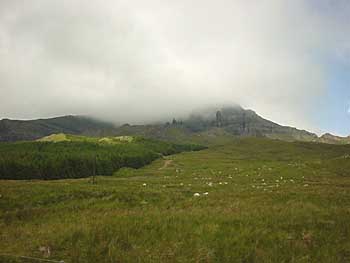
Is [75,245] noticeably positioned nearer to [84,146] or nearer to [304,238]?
[304,238]

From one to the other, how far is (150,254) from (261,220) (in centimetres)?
630

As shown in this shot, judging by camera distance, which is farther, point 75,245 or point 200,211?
point 200,211

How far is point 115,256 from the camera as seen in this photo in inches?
469

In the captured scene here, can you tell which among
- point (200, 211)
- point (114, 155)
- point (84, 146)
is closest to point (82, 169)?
point (114, 155)

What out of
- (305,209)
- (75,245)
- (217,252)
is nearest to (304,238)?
(217,252)

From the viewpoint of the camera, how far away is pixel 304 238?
14.2 meters

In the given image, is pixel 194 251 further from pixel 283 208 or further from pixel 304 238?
pixel 283 208

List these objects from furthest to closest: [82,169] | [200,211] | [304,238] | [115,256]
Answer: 1. [82,169]
2. [200,211]
3. [304,238]
4. [115,256]

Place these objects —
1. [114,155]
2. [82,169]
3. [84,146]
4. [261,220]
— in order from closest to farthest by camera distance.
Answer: [261,220] < [82,169] < [114,155] < [84,146]

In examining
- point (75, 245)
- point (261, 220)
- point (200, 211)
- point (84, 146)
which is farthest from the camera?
point (84, 146)

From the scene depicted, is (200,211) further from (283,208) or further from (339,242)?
(339,242)

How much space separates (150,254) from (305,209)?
411 inches

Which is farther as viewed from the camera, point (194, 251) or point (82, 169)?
point (82, 169)

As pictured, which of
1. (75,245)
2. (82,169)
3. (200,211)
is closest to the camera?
(75,245)
